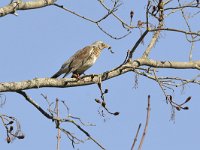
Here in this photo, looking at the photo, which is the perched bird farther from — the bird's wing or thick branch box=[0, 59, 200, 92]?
thick branch box=[0, 59, 200, 92]

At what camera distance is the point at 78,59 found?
30.0 ft

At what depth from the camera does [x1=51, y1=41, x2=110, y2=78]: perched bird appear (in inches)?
347

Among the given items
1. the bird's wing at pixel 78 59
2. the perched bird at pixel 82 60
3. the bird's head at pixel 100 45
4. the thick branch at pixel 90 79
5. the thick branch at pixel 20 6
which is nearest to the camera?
the thick branch at pixel 90 79

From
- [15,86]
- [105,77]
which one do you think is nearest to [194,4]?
[105,77]

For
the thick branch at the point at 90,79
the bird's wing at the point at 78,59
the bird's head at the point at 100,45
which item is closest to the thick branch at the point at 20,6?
the thick branch at the point at 90,79

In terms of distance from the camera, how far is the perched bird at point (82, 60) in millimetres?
8805

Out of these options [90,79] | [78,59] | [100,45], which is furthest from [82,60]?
[90,79]

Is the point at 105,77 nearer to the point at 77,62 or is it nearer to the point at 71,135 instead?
the point at 71,135

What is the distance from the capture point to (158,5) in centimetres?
570

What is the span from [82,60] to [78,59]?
0.09 metres

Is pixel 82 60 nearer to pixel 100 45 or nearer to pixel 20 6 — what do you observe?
pixel 100 45

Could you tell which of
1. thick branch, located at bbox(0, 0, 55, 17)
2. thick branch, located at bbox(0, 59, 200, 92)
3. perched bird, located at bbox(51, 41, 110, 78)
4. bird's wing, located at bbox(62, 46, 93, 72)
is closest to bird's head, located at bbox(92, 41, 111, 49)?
perched bird, located at bbox(51, 41, 110, 78)

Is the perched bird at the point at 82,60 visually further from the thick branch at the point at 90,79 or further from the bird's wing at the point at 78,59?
the thick branch at the point at 90,79

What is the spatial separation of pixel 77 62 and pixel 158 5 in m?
3.49
